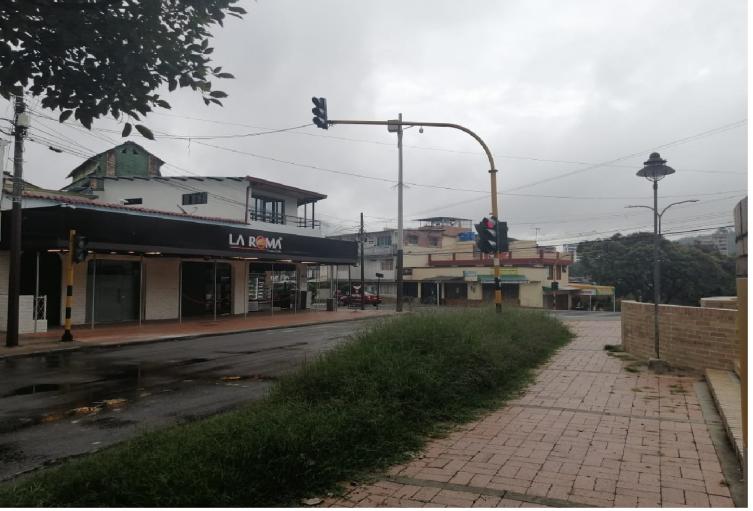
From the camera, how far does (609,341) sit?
15.2 meters

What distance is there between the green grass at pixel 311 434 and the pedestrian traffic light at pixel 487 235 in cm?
556

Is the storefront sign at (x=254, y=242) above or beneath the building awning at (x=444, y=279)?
above

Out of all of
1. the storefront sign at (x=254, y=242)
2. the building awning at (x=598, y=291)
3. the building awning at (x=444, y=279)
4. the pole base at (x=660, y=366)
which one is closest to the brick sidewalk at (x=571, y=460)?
the pole base at (x=660, y=366)

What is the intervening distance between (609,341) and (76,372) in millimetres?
12907

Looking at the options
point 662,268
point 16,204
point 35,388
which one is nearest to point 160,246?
point 16,204

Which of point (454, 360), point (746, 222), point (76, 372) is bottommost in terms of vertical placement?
point (76, 372)

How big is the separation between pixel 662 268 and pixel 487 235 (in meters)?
43.5

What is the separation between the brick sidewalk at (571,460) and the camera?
13.9 ft

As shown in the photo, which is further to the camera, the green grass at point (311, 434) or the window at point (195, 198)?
the window at point (195, 198)

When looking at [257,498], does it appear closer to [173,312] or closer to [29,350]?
[29,350]

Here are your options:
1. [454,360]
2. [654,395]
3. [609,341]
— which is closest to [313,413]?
[454,360]

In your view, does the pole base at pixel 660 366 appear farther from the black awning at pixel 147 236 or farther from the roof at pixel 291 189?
the roof at pixel 291 189

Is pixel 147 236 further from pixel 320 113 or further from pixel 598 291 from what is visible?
pixel 598 291

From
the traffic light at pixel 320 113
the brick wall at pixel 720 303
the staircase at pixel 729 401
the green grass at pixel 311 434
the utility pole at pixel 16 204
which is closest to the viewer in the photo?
the green grass at pixel 311 434
